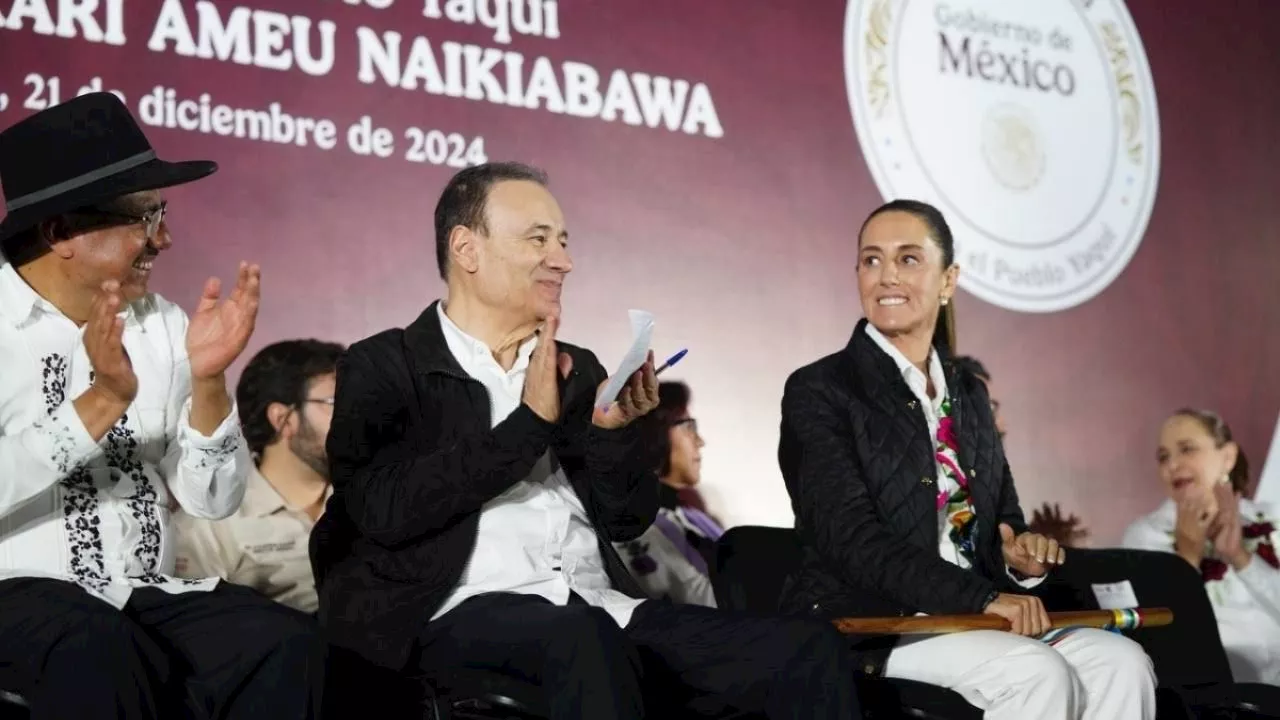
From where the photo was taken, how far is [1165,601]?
3637 millimetres

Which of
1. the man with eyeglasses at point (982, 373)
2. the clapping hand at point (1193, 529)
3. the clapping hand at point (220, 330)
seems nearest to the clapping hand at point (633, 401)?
the clapping hand at point (220, 330)

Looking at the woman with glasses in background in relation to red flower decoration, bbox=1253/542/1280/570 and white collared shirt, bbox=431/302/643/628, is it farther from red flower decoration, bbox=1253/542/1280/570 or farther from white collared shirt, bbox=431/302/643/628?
red flower decoration, bbox=1253/542/1280/570

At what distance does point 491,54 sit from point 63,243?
1745 mm

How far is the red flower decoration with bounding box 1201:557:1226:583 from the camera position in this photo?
4.51 metres

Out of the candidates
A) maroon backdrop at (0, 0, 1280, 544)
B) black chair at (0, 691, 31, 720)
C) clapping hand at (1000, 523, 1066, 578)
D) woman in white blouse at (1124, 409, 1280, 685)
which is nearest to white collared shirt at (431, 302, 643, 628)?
black chair at (0, 691, 31, 720)

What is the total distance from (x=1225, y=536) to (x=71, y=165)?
3.28 m

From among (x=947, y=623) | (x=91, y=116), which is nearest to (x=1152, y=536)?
(x=947, y=623)

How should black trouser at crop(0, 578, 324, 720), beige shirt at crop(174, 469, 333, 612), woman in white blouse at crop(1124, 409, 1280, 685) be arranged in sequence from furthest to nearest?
woman in white blouse at crop(1124, 409, 1280, 685) → beige shirt at crop(174, 469, 333, 612) → black trouser at crop(0, 578, 324, 720)

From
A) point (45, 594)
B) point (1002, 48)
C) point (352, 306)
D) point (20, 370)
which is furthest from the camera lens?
point (1002, 48)

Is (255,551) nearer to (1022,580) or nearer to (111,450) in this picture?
(111,450)

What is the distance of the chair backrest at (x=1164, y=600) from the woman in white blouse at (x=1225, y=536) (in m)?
0.77

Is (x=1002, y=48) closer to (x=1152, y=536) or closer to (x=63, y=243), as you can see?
(x=1152, y=536)

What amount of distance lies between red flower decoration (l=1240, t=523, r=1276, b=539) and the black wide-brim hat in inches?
129

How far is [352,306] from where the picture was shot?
388 cm
